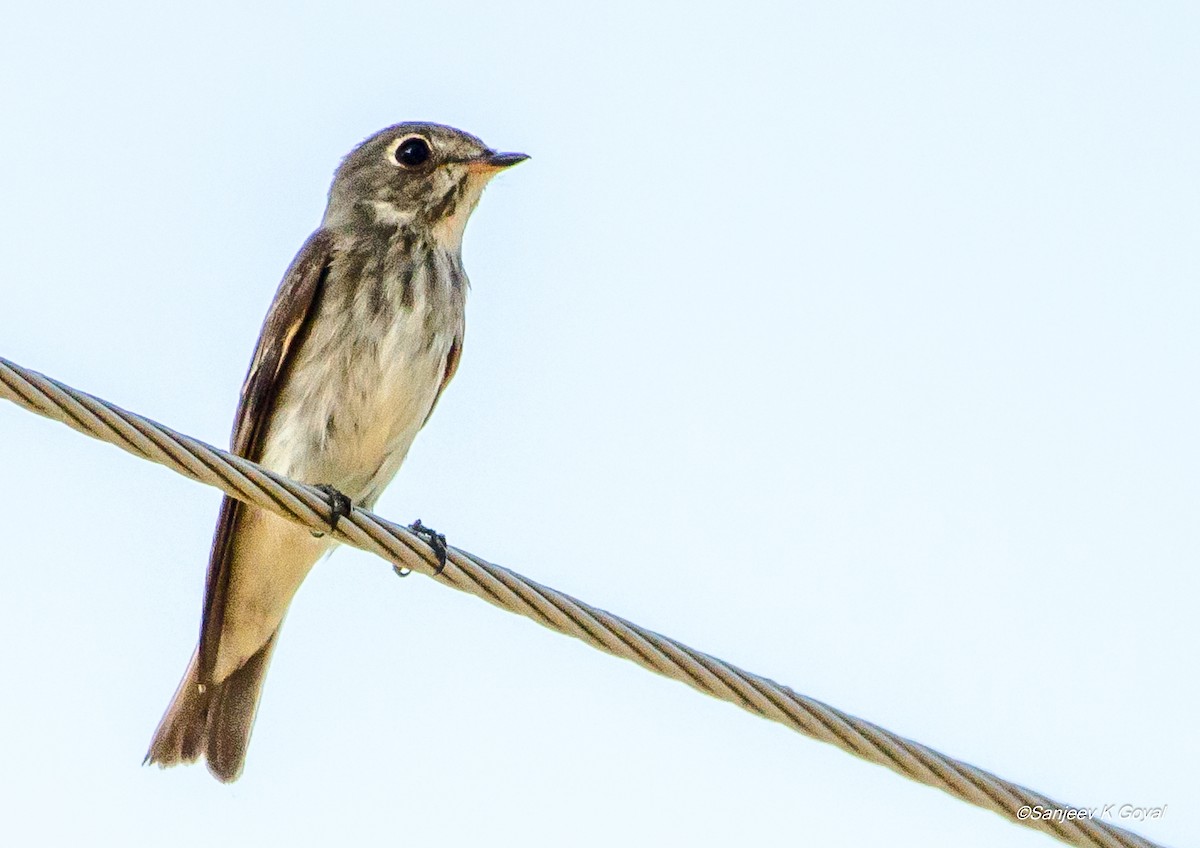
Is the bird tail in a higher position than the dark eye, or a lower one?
lower

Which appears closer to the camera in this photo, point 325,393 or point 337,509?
point 337,509

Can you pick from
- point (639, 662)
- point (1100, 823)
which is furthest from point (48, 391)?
point (1100, 823)

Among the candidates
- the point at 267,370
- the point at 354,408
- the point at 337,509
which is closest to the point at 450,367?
the point at 354,408

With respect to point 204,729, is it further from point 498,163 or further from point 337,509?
point 337,509

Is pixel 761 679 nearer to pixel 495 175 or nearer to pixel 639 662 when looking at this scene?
pixel 639 662

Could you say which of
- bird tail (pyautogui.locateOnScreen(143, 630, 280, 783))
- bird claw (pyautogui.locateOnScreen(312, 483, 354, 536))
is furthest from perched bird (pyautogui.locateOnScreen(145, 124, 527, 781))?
bird claw (pyautogui.locateOnScreen(312, 483, 354, 536))

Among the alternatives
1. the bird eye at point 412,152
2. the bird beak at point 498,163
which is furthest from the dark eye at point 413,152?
the bird beak at point 498,163

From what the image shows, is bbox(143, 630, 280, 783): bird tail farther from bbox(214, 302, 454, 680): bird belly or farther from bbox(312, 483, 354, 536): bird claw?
bbox(312, 483, 354, 536): bird claw
